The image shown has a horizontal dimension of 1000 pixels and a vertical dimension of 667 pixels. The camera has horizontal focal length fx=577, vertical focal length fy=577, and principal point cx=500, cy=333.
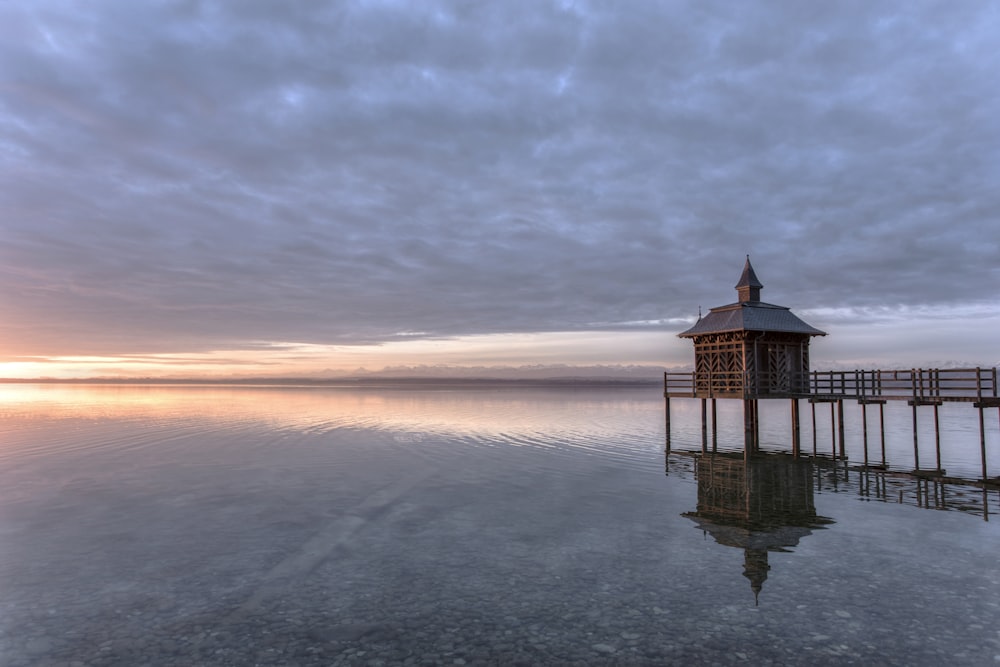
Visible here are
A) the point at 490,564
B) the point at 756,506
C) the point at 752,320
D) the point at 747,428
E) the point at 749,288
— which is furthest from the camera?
the point at 749,288

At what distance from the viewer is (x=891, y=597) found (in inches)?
470

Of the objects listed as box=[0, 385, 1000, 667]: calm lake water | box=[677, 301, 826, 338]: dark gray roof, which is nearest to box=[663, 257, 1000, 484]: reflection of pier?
box=[677, 301, 826, 338]: dark gray roof

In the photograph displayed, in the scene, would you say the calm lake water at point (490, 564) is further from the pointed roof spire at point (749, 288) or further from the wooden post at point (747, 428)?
the pointed roof spire at point (749, 288)

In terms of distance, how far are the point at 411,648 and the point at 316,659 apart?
1.55 meters

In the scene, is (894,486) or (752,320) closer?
(894,486)

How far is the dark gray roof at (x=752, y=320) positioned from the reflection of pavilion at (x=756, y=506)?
782cm

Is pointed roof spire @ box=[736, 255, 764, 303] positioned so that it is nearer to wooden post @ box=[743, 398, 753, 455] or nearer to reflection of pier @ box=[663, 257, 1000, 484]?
reflection of pier @ box=[663, 257, 1000, 484]

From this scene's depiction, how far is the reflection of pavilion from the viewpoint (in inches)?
626

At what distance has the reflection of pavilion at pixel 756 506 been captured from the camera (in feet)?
52.2

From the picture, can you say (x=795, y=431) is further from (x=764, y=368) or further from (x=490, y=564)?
(x=490, y=564)

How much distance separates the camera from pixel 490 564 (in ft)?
46.7

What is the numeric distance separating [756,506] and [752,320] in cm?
1647

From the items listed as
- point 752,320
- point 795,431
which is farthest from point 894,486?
point 752,320

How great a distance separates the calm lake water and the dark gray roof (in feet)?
28.0
